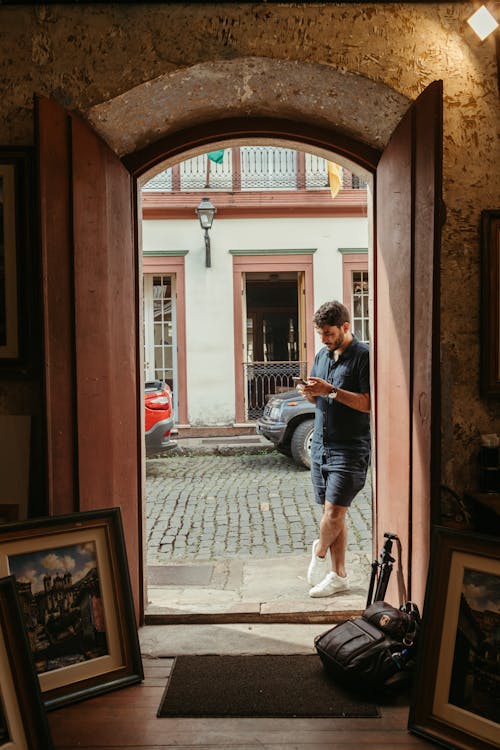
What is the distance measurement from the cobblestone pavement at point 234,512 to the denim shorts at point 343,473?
1.37 m

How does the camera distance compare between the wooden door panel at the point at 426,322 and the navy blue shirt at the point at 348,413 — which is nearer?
the wooden door panel at the point at 426,322

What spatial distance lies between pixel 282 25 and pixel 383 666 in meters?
2.90

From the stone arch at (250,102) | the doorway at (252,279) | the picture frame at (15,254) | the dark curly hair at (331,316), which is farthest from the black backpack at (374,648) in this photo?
the doorway at (252,279)

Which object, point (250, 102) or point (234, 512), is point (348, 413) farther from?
point (234, 512)

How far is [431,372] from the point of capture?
256cm

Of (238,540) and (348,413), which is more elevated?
(348,413)

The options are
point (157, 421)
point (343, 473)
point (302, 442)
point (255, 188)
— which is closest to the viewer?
point (343, 473)

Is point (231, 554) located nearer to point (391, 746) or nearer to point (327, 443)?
point (327, 443)

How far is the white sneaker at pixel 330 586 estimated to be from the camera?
12.1 ft

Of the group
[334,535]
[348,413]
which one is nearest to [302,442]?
[334,535]

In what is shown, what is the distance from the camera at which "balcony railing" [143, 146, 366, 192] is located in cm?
1095

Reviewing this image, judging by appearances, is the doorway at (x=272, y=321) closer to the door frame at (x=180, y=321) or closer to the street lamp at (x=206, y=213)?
the door frame at (x=180, y=321)

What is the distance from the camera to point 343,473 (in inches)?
143

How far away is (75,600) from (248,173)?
964 cm
